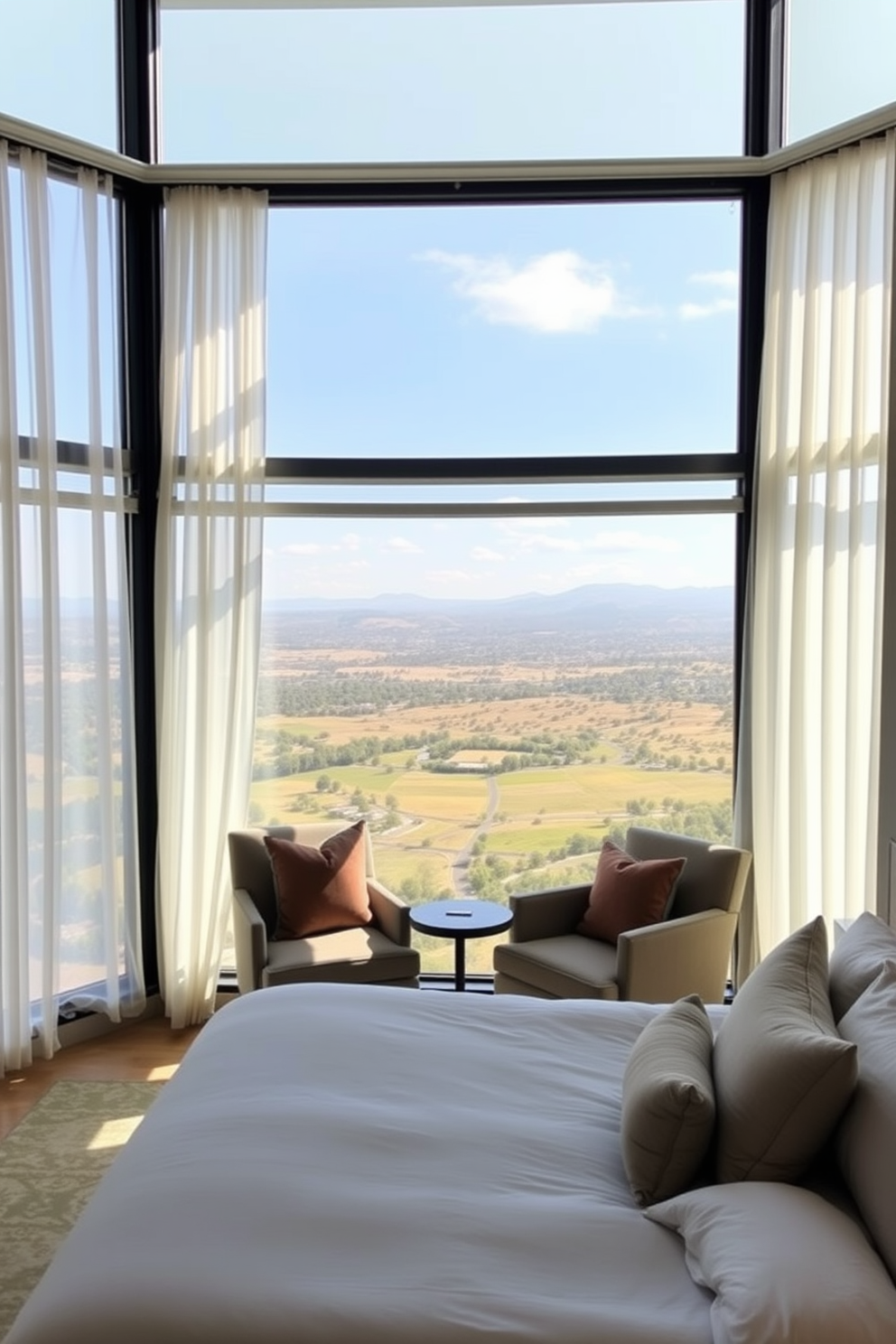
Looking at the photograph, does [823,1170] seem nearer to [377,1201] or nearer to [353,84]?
[377,1201]

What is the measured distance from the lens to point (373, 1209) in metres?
1.85

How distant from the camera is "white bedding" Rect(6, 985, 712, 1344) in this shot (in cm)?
159

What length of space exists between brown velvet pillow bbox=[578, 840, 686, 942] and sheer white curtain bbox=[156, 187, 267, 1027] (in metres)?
1.65

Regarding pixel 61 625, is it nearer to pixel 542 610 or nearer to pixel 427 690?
pixel 427 690

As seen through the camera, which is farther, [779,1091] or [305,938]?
[305,938]

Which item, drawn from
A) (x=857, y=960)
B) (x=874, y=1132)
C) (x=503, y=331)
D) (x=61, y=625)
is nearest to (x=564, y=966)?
(x=857, y=960)

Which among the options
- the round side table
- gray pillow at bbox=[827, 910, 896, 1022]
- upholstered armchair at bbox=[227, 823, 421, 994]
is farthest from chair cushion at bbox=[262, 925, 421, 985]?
gray pillow at bbox=[827, 910, 896, 1022]

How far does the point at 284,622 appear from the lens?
4.82 m

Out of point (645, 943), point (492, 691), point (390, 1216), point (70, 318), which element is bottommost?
point (645, 943)

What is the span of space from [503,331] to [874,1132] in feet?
12.2

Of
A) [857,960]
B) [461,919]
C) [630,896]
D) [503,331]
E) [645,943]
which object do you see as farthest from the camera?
[503,331]

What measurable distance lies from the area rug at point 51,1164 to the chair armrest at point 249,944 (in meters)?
0.55

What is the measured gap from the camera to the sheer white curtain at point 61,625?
402 centimetres

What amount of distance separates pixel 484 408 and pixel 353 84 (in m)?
1.51
